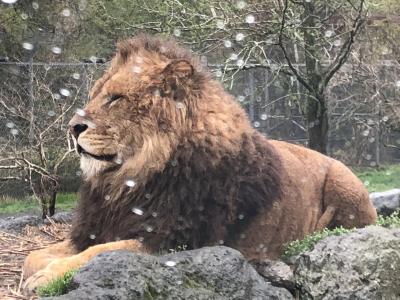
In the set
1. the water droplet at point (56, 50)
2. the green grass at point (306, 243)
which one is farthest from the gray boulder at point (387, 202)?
the water droplet at point (56, 50)

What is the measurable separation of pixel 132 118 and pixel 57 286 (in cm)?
118

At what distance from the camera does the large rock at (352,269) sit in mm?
4648

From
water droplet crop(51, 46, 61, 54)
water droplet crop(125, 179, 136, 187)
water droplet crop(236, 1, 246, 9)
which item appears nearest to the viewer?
water droplet crop(125, 179, 136, 187)

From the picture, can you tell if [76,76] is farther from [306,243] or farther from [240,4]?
[306,243]

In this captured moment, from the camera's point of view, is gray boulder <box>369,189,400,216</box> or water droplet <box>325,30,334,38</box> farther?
water droplet <box>325,30,334,38</box>

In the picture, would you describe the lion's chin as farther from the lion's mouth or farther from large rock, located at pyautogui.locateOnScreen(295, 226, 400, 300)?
large rock, located at pyautogui.locateOnScreen(295, 226, 400, 300)

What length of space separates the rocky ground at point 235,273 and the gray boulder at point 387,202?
3.68 m

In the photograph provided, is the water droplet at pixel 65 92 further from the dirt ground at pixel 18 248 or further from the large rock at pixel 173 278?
the large rock at pixel 173 278

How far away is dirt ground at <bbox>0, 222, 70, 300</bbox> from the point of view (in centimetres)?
455

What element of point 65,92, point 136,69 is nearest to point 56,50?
point 65,92

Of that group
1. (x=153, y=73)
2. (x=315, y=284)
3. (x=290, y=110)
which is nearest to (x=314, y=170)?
(x=315, y=284)

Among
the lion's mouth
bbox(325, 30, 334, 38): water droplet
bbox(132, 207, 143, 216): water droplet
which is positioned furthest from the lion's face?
bbox(325, 30, 334, 38): water droplet

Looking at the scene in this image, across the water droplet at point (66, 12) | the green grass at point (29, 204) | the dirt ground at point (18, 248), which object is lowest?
the green grass at point (29, 204)

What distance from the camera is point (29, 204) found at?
13102 millimetres
